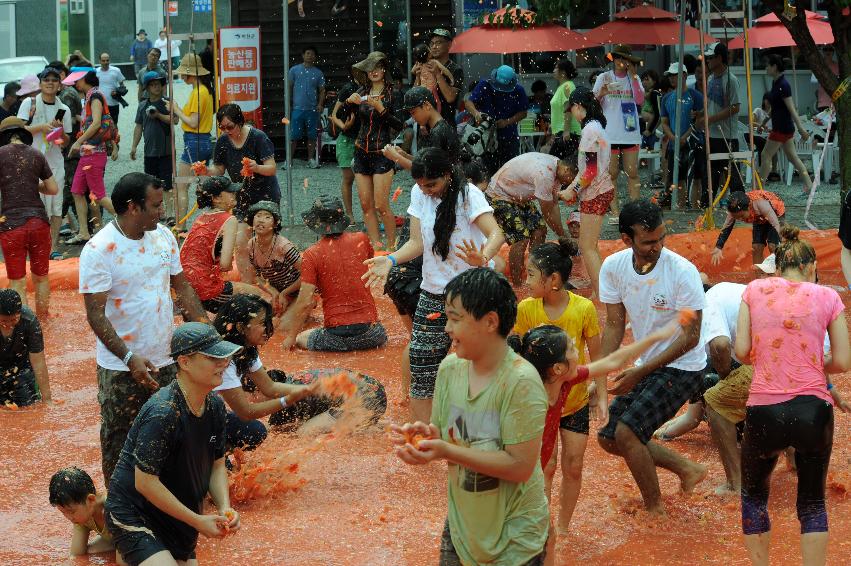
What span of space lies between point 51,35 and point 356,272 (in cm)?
2086

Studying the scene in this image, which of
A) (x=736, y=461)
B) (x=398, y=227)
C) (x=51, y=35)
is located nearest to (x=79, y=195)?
(x=398, y=227)

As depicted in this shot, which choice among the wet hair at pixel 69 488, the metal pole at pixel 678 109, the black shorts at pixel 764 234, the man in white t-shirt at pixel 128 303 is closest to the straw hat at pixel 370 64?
the metal pole at pixel 678 109

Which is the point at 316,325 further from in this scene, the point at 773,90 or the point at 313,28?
the point at 313,28

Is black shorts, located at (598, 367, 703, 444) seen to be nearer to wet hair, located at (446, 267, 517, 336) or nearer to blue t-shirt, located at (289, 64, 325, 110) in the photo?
wet hair, located at (446, 267, 517, 336)

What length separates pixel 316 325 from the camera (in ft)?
33.2

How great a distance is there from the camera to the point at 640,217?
5707mm

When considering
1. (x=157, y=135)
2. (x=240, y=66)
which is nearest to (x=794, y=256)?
(x=157, y=135)

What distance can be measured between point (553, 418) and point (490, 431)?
1.15 m

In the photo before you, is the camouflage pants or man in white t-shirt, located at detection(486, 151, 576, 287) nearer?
the camouflage pants

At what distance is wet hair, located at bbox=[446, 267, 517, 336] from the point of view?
383 centimetres

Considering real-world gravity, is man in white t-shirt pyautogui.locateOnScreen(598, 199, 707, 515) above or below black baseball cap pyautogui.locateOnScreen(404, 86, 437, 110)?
below

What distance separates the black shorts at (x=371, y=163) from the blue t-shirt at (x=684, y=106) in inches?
185

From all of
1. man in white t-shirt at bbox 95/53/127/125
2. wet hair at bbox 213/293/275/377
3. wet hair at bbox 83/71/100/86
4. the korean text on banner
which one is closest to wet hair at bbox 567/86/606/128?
wet hair at bbox 213/293/275/377

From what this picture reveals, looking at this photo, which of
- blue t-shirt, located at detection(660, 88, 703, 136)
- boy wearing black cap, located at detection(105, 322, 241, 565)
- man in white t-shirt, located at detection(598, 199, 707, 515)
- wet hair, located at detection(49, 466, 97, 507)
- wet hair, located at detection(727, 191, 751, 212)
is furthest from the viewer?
blue t-shirt, located at detection(660, 88, 703, 136)
